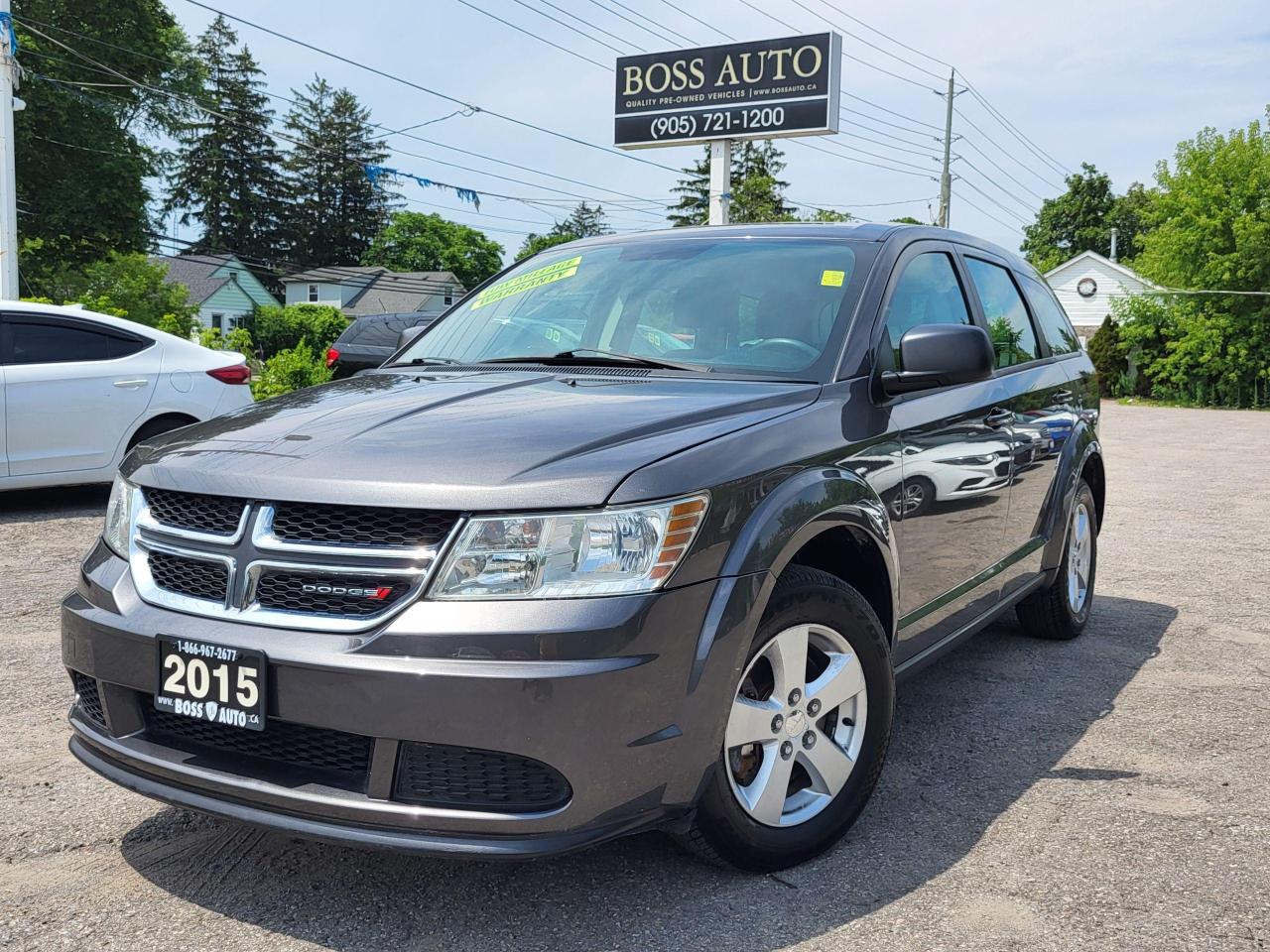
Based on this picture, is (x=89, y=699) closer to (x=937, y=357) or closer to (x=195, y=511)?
(x=195, y=511)

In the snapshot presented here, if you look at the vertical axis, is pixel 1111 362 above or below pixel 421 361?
below

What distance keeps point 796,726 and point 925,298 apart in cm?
173

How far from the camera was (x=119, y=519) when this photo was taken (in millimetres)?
2971

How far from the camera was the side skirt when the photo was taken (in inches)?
144

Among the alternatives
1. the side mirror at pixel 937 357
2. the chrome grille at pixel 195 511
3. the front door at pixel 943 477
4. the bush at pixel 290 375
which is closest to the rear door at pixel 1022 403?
the front door at pixel 943 477

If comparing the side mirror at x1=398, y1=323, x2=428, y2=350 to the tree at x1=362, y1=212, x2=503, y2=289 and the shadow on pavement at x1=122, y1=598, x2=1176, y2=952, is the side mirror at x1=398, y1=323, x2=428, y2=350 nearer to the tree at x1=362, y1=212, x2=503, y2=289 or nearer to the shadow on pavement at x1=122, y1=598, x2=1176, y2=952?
the shadow on pavement at x1=122, y1=598, x2=1176, y2=952

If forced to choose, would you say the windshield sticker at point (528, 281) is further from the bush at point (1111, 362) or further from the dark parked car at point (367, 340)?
the bush at point (1111, 362)

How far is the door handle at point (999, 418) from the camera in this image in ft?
13.7

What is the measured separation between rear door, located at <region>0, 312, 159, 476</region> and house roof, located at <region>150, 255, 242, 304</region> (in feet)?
207

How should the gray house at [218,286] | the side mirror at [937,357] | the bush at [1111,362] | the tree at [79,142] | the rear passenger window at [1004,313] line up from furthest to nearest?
the gray house at [218,286] → the bush at [1111,362] → the tree at [79,142] → the rear passenger window at [1004,313] → the side mirror at [937,357]

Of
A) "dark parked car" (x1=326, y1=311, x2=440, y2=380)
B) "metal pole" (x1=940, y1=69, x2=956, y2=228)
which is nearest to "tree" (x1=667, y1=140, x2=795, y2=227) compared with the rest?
"metal pole" (x1=940, y1=69, x2=956, y2=228)

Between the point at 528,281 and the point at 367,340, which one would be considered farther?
the point at 367,340

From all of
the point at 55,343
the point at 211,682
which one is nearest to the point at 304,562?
the point at 211,682

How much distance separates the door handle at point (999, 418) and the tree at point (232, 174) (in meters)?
81.1
